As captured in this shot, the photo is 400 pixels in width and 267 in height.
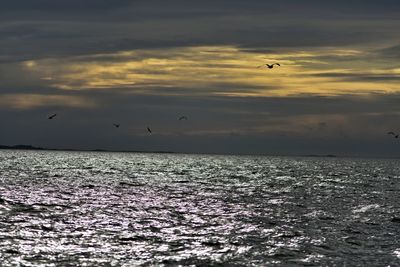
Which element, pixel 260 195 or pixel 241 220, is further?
pixel 260 195

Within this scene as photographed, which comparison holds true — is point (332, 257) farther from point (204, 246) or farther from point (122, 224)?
point (122, 224)

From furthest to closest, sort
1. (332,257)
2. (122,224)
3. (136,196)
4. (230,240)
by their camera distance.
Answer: (136,196), (122,224), (230,240), (332,257)

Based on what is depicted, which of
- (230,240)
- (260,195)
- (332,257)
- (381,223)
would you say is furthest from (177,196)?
(332,257)

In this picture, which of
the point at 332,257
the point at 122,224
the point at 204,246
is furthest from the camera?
the point at 122,224

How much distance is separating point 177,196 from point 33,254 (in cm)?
3639

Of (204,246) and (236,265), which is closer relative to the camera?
(236,265)

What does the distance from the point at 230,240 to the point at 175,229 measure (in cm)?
508

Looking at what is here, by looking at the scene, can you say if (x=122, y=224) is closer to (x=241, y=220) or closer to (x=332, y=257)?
(x=241, y=220)

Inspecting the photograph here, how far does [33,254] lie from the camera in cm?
2872

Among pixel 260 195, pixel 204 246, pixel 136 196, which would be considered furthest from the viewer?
pixel 260 195

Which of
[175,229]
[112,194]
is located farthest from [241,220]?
[112,194]

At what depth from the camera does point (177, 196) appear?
64.7 m

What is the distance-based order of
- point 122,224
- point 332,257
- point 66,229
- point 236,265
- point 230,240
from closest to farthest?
point 236,265 < point 332,257 < point 230,240 < point 66,229 < point 122,224

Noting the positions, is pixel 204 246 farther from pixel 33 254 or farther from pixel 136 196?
pixel 136 196
